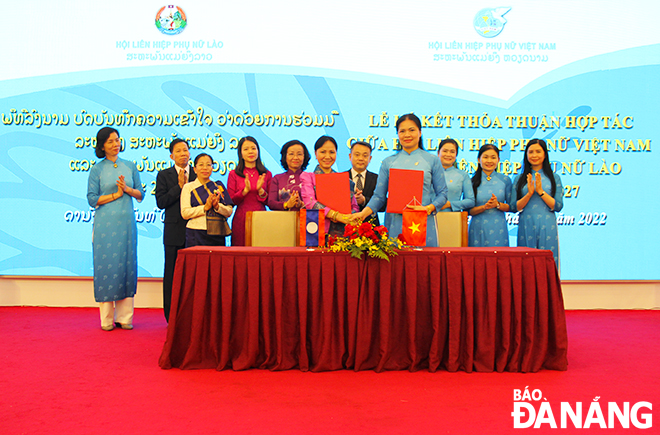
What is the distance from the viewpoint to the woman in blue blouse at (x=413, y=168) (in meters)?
2.95

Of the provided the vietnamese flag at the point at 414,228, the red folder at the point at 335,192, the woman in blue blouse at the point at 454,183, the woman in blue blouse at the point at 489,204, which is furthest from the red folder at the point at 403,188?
the woman in blue blouse at the point at 489,204

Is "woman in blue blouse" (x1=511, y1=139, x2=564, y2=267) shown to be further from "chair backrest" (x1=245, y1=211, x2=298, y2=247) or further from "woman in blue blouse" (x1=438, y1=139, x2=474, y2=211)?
"chair backrest" (x1=245, y1=211, x2=298, y2=247)

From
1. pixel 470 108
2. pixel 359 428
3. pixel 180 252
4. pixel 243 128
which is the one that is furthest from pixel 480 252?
pixel 243 128

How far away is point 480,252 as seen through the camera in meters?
2.56

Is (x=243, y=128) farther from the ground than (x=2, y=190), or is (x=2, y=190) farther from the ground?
(x=243, y=128)

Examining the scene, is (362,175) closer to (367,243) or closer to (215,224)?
(215,224)

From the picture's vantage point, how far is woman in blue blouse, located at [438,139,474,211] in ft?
12.1

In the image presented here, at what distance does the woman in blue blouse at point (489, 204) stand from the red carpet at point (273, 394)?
3.03ft

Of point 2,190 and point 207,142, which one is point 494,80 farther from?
point 2,190

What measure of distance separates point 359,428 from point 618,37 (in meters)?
4.33

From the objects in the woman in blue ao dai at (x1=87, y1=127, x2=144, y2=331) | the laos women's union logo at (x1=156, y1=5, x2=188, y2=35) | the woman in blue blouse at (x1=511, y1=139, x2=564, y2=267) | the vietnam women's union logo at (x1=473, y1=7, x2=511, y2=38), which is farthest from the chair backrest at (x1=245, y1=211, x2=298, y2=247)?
the vietnam women's union logo at (x1=473, y1=7, x2=511, y2=38)

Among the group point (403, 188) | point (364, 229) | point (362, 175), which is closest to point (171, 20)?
point (362, 175)

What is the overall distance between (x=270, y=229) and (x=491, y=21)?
281 centimetres

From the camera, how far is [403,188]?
2.70m
